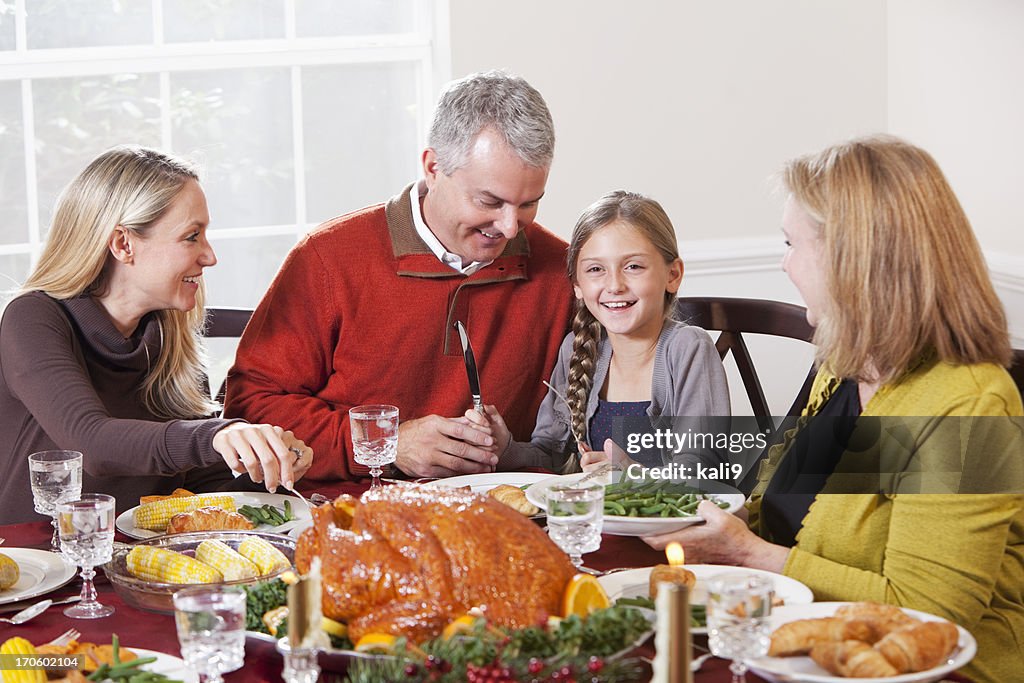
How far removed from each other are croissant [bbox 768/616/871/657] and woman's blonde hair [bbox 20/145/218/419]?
1.59m

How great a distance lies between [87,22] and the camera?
392cm

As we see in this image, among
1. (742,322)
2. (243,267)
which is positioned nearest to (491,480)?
(742,322)

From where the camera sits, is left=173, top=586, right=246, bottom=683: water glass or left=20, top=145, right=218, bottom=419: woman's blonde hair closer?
left=173, top=586, right=246, bottom=683: water glass

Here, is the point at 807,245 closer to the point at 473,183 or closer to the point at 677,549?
the point at 677,549

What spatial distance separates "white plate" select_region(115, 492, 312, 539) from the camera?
1.88 meters

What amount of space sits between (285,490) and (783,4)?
9.29 ft

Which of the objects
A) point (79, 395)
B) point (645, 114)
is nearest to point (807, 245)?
point (79, 395)

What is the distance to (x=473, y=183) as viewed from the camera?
256 cm

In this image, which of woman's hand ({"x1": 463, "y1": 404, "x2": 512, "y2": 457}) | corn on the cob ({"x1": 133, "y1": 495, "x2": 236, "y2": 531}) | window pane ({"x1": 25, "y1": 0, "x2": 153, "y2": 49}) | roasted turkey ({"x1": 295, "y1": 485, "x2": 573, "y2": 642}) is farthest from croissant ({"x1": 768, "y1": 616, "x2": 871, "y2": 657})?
window pane ({"x1": 25, "y1": 0, "x2": 153, "y2": 49})

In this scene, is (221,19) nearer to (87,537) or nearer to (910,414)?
(87,537)

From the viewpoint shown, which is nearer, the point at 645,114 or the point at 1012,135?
the point at 1012,135

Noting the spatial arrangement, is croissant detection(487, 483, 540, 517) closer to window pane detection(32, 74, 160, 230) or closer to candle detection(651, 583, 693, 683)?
candle detection(651, 583, 693, 683)

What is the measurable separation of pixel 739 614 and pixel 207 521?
3.14ft

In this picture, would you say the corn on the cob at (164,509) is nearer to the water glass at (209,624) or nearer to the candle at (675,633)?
the water glass at (209,624)
